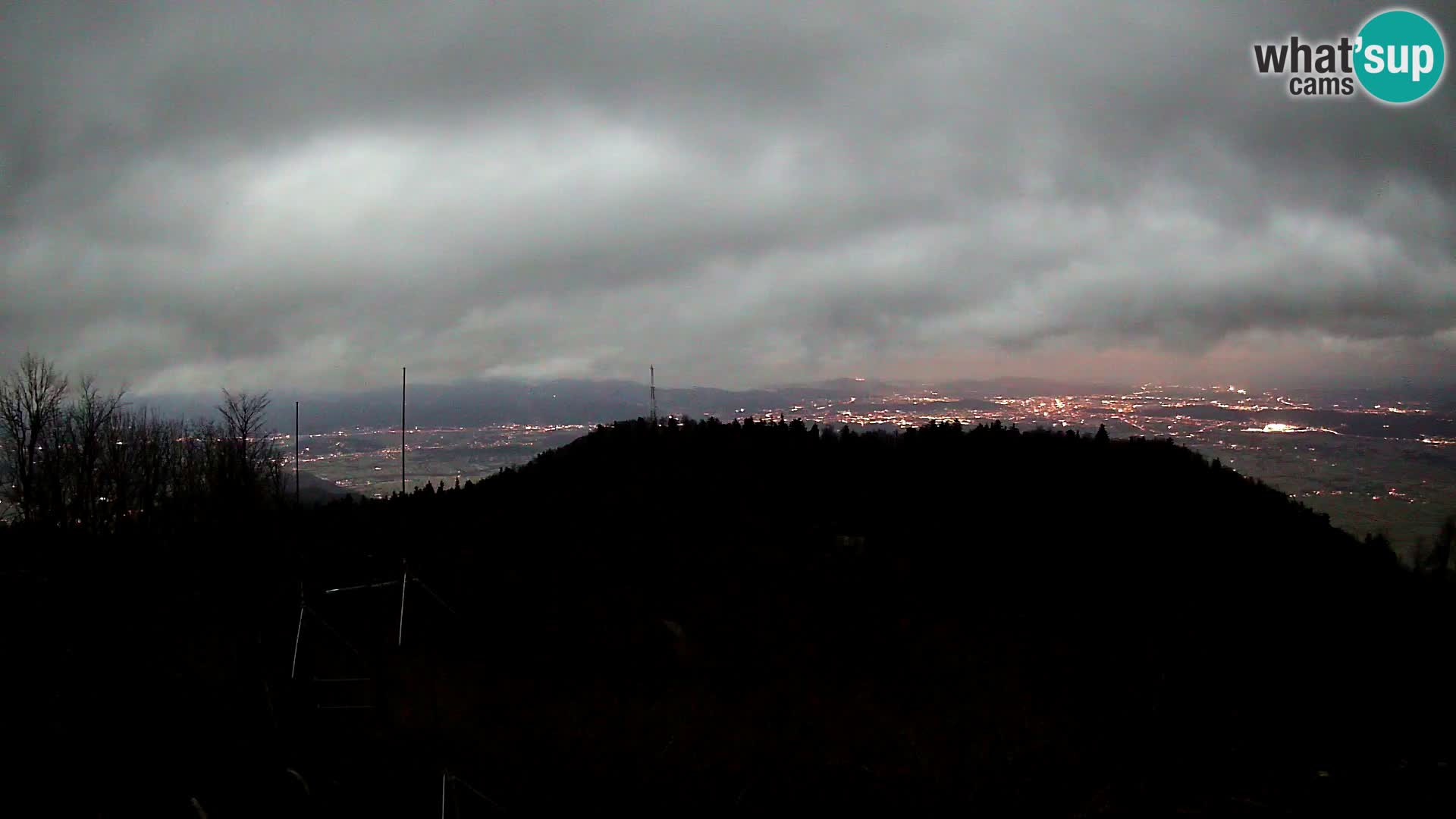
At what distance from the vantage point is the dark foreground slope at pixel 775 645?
8.84 m

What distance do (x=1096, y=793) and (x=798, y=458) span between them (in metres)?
10.7

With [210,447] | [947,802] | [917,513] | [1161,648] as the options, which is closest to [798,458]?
[917,513]

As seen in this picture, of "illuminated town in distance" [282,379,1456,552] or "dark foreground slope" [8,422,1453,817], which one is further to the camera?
"illuminated town in distance" [282,379,1456,552]

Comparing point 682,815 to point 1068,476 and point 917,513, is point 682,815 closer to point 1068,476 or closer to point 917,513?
point 917,513

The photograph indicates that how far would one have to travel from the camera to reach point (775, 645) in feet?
41.6

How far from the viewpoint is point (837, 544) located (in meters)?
15.6

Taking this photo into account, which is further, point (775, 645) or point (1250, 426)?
point (1250, 426)

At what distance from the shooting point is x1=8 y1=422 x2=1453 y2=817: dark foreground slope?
884 cm

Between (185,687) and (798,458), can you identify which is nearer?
(185,687)

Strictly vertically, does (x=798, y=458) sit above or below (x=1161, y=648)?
above

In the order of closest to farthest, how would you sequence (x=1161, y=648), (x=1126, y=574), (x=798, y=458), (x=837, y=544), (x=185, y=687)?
1. (x=185, y=687)
2. (x=1161, y=648)
3. (x=1126, y=574)
4. (x=837, y=544)
5. (x=798, y=458)

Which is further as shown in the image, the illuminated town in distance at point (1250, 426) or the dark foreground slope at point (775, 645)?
the illuminated town in distance at point (1250, 426)

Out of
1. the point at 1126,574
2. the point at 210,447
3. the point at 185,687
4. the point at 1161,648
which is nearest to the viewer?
the point at 185,687

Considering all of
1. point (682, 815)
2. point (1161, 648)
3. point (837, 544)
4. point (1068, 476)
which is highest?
point (1068, 476)
